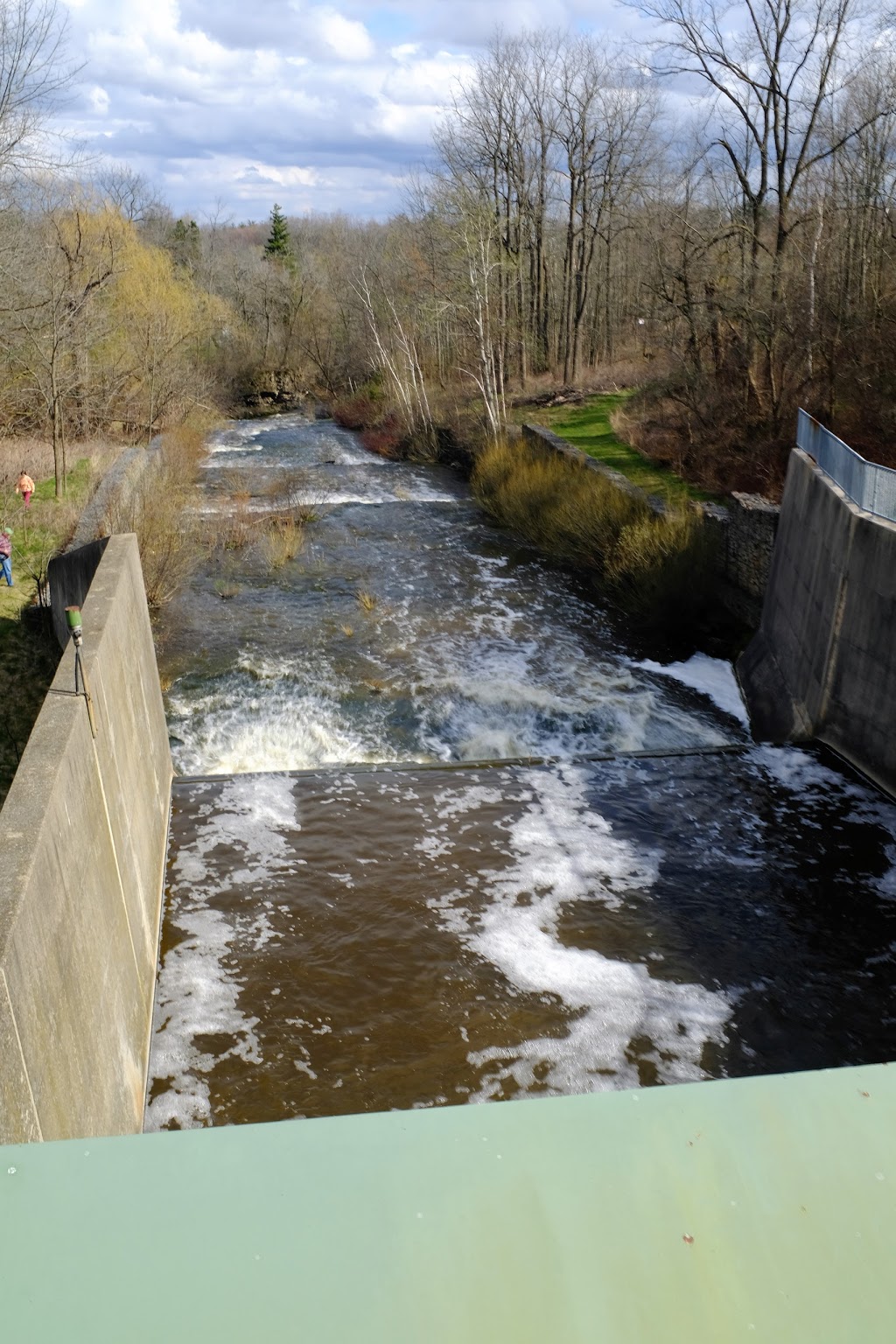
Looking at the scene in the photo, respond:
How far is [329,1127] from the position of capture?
268 centimetres

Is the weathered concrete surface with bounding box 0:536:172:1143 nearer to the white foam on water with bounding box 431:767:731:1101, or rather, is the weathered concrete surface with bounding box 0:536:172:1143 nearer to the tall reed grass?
the white foam on water with bounding box 431:767:731:1101

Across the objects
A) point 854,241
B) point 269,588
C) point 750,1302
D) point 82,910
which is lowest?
point 269,588

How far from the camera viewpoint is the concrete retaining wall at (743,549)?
14.9m

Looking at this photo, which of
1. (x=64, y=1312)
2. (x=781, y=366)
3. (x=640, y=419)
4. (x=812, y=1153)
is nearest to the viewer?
(x=64, y=1312)

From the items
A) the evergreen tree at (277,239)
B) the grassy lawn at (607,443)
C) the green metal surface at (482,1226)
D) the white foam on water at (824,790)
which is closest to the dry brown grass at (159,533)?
the grassy lawn at (607,443)

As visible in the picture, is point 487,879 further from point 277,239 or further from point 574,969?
point 277,239

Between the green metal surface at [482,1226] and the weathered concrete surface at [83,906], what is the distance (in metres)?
1.15

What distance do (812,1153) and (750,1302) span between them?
0.46 meters

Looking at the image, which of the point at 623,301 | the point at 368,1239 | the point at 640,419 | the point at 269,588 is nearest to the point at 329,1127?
the point at 368,1239

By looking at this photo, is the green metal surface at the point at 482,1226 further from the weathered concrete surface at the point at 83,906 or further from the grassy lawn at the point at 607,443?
the grassy lawn at the point at 607,443

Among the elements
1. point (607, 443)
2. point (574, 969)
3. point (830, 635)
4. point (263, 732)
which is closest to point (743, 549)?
point (830, 635)

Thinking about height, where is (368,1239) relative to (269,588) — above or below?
above

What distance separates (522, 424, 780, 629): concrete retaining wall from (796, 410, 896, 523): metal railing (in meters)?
1.77

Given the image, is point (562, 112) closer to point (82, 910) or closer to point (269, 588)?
point (269, 588)
